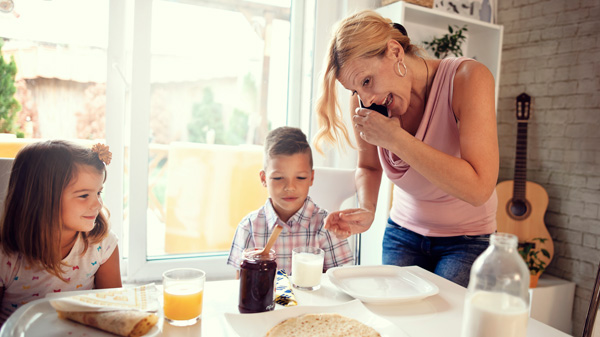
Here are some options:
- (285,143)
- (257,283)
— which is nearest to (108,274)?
(257,283)

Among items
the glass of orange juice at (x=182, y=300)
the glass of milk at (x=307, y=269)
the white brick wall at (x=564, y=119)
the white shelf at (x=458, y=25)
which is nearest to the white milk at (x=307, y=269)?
the glass of milk at (x=307, y=269)

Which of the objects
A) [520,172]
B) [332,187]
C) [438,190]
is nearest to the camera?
[438,190]

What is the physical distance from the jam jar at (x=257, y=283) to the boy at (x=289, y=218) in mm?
692

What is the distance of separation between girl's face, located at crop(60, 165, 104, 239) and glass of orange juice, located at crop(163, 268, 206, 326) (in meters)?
0.47

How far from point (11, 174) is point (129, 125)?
1.11 meters

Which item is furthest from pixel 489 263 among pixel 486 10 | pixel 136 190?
pixel 486 10

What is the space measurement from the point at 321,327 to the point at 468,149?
2.07 feet

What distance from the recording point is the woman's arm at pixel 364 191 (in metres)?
1.31

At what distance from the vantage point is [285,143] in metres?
1.70

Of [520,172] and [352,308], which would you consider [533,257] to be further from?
[352,308]

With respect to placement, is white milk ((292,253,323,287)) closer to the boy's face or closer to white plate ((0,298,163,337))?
white plate ((0,298,163,337))

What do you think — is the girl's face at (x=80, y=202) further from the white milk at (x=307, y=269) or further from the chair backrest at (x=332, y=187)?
the chair backrest at (x=332, y=187)

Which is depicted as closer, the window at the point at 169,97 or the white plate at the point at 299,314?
the white plate at the point at 299,314

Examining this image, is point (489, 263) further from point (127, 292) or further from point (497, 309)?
point (127, 292)
